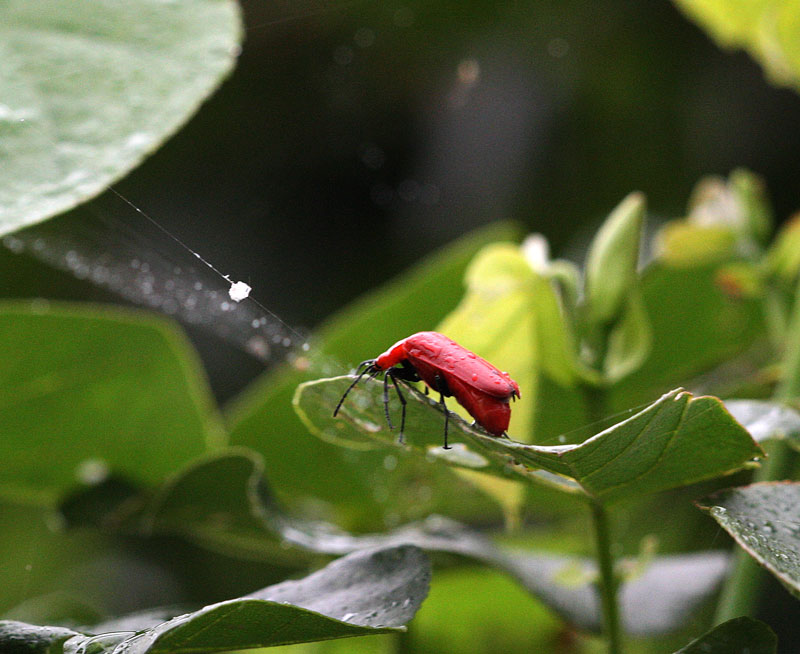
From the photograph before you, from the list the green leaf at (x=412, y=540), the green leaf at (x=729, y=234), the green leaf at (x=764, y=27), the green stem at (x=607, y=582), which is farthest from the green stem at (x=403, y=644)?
the green leaf at (x=764, y=27)

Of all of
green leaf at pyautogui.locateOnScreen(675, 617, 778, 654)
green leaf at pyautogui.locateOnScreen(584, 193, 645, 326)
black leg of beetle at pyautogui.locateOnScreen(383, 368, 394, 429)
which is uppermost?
black leg of beetle at pyautogui.locateOnScreen(383, 368, 394, 429)

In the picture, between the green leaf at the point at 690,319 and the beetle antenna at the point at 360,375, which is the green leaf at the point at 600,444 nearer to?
the beetle antenna at the point at 360,375

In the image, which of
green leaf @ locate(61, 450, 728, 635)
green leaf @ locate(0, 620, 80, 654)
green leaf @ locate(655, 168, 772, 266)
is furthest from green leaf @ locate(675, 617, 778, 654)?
green leaf @ locate(655, 168, 772, 266)

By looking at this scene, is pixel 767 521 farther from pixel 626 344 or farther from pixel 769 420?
pixel 626 344

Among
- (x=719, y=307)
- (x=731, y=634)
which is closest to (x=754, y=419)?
(x=731, y=634)

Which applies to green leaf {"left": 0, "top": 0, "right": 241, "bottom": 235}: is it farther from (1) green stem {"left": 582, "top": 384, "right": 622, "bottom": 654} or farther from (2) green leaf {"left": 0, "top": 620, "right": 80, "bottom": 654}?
(1) green stem {"left": 582, "top": 384, "right": 622, "bottom": 654}

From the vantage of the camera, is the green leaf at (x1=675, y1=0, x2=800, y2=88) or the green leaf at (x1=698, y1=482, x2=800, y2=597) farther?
the green leaf at (x1=675, y1=0, x2=800, y2=88)
